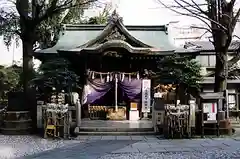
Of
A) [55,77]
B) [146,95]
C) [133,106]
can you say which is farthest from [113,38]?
[55,77]

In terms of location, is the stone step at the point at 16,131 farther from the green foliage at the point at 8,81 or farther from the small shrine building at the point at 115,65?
the green foliage at the point at 8,81

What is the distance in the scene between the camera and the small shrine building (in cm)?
1891

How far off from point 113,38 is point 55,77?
519 centimetres

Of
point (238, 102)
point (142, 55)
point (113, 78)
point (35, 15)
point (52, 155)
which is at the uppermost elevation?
point (35, 15)

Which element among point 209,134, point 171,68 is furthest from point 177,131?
point 171,68

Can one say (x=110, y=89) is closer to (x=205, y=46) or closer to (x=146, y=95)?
(x=146, y=95)

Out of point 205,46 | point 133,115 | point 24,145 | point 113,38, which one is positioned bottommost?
point 24,145

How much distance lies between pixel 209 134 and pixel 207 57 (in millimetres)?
10587

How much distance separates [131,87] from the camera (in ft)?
64.1

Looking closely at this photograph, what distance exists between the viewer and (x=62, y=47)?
2041 centimetres

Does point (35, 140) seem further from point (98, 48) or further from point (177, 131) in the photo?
point (98, 48)

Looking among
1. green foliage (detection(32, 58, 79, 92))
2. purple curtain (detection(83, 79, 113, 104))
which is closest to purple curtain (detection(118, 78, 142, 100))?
purple curtain (detection(83, 79, 113, 104))

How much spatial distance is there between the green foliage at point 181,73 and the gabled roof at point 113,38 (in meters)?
3.69

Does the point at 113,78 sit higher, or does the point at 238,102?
the point at 113,78
